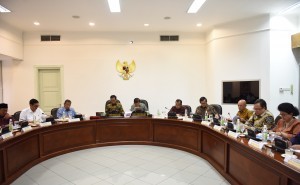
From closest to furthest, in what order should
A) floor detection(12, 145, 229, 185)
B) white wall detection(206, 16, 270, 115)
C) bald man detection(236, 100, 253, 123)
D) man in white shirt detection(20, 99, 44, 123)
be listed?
floor detection(12, 145, 229, 185), bald man detection(236, 100, 253, 123), man in white shirt detection(20, 99, 44, 123), white wall detection(206, 16, 270, 115)

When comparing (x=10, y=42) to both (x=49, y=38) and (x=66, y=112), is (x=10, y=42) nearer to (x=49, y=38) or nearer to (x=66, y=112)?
(x=49, y=38)

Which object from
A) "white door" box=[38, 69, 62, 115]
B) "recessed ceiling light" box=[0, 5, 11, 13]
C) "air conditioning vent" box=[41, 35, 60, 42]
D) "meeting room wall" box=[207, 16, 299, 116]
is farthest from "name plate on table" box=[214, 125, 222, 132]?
"air conditioning vent" box=[41, 35, 60, 42]

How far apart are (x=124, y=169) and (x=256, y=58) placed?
440 centimetres

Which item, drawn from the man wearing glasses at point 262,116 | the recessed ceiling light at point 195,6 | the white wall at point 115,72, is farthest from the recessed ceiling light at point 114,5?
the man wearing glasses at point 262,116

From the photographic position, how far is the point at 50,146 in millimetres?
3592

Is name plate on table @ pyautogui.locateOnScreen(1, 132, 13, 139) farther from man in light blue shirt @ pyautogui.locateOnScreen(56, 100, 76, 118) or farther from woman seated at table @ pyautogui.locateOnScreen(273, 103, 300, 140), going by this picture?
woman seated at table @ pyautogui.locateOnScreen(273, 103, 300, 140)

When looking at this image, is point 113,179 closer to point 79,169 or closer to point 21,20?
point 79,169

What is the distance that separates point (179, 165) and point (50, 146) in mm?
2359

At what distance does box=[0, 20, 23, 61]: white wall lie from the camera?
5.23 meters

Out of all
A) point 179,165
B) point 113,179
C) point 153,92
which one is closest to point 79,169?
point 113,179

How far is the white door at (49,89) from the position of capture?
6422 millimetres

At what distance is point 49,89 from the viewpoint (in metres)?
6.46

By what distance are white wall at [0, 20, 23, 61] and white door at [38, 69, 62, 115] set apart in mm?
896

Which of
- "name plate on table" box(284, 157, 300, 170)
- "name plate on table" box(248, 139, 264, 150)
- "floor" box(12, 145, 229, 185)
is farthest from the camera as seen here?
"floor" box(12, 145, 229, 185)
